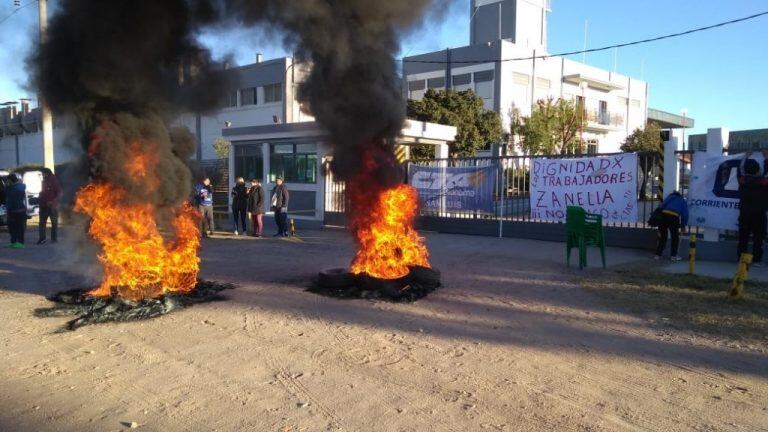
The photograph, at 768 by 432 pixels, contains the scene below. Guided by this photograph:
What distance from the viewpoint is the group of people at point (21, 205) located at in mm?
12023

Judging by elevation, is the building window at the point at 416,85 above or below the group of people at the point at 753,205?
above

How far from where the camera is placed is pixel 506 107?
3634 cm

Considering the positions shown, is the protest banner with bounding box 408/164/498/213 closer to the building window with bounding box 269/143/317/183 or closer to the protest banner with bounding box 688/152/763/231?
the building window with bounding box 269/143/317/183

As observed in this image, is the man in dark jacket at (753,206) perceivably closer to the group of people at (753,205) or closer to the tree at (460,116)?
the group of people at (753,205)

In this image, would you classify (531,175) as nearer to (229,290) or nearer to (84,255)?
(229,290)

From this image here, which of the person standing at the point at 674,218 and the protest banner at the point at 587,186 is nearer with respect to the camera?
the person standing at the point at 674,218

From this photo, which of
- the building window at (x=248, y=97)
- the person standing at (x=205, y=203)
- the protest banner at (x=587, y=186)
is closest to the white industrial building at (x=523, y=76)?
the building window at (x=248, y=97)

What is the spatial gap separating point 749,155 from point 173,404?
998 cm

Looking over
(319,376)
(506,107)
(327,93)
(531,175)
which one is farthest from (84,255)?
(506,107)

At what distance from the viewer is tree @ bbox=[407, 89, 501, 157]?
92.6 feet

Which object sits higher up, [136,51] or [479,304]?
[136,51]

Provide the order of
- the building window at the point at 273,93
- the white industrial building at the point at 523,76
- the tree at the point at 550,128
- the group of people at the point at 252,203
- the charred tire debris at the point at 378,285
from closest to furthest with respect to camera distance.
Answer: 1. the charred tire debris at the point at 378,285
2. the group of people at the point at 252,203
3. the tree at the point at 550,128
4. the building window at the point at 273,93
5. the white industrial building at the point at 523,76

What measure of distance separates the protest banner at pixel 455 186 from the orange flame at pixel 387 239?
681 centimetres

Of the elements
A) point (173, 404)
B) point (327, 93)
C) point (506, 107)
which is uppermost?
point (506, 107)
